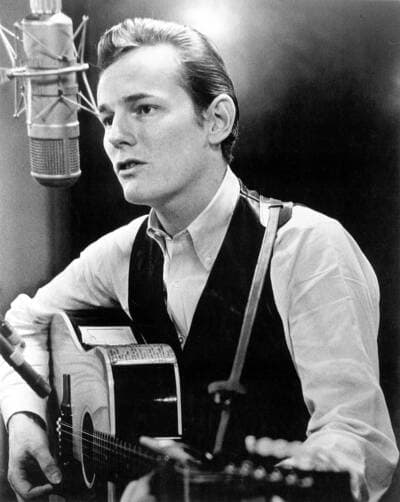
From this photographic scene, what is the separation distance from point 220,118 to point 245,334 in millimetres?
339

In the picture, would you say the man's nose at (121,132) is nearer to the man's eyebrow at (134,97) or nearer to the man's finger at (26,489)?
the man's eyebrow at (134,97)

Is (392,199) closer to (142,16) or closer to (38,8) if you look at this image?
(142,16)

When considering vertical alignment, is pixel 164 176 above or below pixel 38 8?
below

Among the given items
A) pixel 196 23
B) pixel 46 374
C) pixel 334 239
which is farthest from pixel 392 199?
pixel 46 374

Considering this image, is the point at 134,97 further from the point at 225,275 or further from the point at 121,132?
the point at 225,275

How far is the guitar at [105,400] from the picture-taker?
112 centimetres

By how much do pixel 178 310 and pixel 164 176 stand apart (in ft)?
0.71

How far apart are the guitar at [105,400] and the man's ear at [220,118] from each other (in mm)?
342

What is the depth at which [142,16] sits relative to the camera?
1.15m

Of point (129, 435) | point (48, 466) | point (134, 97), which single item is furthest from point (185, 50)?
point (48, 466)

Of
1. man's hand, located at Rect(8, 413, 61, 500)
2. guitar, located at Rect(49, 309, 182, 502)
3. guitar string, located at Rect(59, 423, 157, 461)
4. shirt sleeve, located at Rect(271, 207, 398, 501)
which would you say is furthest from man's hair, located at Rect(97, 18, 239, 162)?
man's hand, located at Rect(8, 413, 61, 500)

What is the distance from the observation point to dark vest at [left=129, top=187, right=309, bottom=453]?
1.10 meters

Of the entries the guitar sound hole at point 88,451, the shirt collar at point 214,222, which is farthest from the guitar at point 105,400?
the shirt collar at point 214,222

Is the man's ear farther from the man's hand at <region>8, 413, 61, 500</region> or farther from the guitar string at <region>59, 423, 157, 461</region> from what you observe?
the man's hand at <region>8, 413, 61, 500</region>
